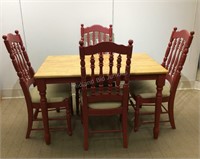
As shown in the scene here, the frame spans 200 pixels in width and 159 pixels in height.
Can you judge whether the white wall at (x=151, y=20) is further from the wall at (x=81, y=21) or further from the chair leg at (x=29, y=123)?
the chair leg at (x=29, y=123)

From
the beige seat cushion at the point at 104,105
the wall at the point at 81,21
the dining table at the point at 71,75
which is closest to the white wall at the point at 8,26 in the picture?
the wall at the point at 81,21

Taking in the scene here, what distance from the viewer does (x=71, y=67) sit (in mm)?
1949

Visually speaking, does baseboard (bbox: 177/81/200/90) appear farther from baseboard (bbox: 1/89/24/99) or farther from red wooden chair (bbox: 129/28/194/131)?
baseboard (bbox: 1/89/24/99)

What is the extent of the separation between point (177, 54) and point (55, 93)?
52.5 inches

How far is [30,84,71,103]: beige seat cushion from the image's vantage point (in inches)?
75.5

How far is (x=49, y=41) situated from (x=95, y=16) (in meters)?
0.73

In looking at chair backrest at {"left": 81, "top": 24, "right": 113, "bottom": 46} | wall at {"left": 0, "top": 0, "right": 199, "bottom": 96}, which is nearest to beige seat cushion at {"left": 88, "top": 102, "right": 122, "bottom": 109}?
chair backrest at {"left": 81, "top": 24, "right": 113, "bottom": 46}

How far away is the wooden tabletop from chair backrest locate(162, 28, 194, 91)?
0.68 ft

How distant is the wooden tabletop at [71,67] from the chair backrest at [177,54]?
0.21m

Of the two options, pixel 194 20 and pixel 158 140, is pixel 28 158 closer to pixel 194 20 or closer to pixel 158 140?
pixel 158 140

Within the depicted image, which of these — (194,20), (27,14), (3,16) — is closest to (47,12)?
(27,14)

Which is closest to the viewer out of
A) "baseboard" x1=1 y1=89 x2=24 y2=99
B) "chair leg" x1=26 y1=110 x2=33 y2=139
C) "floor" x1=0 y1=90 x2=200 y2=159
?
"floor" x1=0 y1=90 x2=200 y2=159

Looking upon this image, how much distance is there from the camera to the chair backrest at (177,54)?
189 centimetres

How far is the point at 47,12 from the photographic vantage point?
2.66 metres
